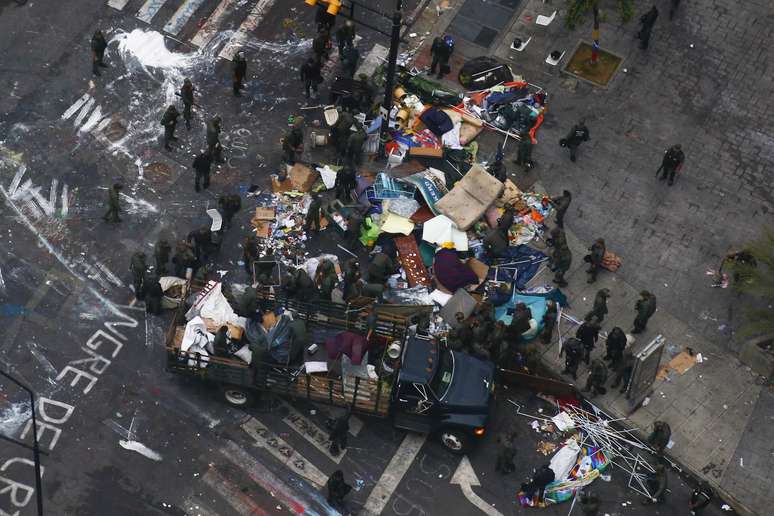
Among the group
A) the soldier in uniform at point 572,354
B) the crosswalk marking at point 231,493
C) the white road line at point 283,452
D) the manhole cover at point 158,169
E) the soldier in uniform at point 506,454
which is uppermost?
the manhole cover at point 158,169

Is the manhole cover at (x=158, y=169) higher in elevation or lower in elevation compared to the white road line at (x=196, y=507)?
higher

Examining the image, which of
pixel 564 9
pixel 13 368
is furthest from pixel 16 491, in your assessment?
pixel 564 9

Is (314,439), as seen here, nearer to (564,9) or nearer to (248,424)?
(248,424)

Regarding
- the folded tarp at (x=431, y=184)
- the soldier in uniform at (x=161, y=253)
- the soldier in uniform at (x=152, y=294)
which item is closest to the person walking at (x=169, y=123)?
the soldier in uniform at (x=161, y=253)

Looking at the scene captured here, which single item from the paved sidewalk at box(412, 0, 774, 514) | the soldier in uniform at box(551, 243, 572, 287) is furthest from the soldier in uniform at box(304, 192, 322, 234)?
the soldier in uniform at box(551, 243, 572, 287)

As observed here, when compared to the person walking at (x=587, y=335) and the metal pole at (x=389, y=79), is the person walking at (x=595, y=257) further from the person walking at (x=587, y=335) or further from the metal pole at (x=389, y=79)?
the metal pole at (x=389, y=79)

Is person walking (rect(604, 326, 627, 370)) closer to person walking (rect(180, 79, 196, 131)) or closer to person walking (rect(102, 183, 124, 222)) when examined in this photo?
person walking (rect(102, 183, 124, 222))

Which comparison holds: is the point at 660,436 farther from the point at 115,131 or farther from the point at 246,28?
the point at 246,28
